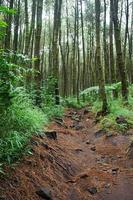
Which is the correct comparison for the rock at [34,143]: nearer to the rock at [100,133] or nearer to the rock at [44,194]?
the rock at [44,194]

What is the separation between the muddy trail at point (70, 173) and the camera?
471 cm

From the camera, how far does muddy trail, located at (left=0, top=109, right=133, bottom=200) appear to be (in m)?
4.71

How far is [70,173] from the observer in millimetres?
6090

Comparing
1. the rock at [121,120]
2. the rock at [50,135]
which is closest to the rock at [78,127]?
the rock at [121,120]

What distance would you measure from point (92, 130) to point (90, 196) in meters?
4.98

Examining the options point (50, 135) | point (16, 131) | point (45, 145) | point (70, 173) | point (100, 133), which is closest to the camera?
point (16, 131)

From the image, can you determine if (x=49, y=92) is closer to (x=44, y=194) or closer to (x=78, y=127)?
(x=78, y=127)

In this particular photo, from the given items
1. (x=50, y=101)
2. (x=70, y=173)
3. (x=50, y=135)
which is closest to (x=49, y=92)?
(x=50, y=101)

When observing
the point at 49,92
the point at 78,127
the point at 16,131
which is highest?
the point at 16,131

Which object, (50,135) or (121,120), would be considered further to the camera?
(121,120)

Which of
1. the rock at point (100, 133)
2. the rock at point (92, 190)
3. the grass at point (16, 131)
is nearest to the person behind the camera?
the grass at point (16, 131)

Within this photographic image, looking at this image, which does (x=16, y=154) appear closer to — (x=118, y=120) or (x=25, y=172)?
(x=25, y=172)

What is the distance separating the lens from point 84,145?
871 centimetres

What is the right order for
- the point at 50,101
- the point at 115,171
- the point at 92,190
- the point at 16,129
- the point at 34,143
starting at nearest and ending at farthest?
the point at 92,190 < the point at 16,129 < the point at 34,143 < the point at 115,171 < the point at 50,101
